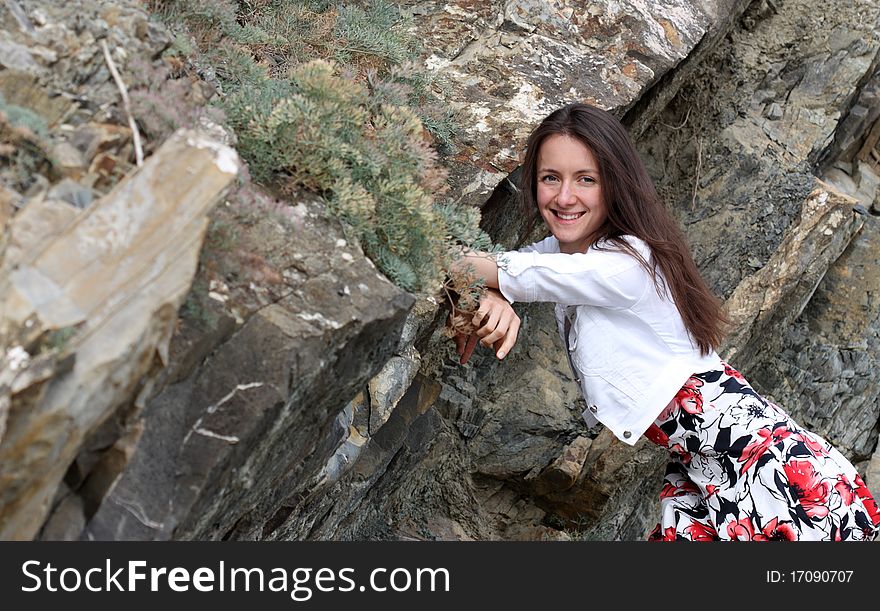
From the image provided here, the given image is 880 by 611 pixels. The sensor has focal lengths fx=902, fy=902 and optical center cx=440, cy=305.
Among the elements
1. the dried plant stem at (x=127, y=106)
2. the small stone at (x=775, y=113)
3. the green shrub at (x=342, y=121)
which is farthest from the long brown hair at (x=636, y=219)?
the small stone at (x=775, y=113)

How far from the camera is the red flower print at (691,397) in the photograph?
4910 mm

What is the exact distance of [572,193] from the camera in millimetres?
5086

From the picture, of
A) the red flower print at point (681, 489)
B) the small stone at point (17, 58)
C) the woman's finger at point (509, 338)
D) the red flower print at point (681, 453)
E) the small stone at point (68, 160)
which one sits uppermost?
the small stone at point (17, 58)

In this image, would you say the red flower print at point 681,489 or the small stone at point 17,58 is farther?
the red flower print at point 681,489

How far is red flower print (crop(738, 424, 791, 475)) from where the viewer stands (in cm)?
468

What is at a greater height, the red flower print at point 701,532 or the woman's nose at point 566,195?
the woman's nose at point 566,195

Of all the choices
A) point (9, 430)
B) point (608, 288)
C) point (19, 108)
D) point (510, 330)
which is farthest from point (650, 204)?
point (9, 430)

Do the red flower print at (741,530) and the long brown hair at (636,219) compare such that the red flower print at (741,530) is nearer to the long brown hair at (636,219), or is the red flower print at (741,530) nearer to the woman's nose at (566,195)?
the long brown hair at (636,219)

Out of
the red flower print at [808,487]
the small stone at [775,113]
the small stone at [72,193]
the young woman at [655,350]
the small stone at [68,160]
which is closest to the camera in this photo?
the small stone at [72,193]

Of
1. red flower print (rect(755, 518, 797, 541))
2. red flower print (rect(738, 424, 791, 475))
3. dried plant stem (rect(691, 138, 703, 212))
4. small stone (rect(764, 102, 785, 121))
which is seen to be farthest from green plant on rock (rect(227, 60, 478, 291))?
small stone (rect(764, 102, 785, 121))

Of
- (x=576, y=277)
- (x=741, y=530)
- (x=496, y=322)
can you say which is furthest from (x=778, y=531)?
(x=496, y=322)

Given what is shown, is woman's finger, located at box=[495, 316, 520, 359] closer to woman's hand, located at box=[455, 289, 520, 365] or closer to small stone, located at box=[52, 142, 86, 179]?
woman's hand, located at box=[455, 289, 520, 365]

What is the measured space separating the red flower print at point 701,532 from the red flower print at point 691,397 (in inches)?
26.3

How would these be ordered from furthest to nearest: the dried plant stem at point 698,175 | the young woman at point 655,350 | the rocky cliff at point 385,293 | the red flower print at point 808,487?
1. the dried plant stem at point 698,175
2. the young woman at point 655,350
3. the red flower print at point 808,487
4. the rocky cliff at point 385,293
